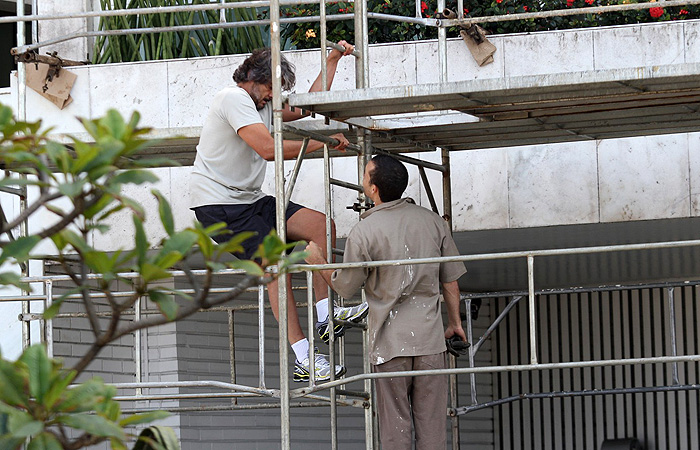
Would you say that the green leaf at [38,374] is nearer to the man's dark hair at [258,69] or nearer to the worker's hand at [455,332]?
the man's dark hair at [258,69]

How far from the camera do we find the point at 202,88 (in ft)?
26.5

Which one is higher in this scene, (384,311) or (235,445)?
(384,311)

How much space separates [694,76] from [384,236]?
158 centimetres

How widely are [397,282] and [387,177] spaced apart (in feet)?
1.68

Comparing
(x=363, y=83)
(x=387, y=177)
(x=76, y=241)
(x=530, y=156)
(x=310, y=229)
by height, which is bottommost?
(x=76, y=241)

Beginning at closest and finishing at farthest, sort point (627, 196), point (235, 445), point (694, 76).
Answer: point (694, 76) < point (627, 196) < point (235, 445)

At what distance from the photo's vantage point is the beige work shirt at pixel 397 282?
566 centimetres

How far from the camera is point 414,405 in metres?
5.80

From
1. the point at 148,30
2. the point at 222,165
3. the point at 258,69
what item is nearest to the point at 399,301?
the point at 222,165

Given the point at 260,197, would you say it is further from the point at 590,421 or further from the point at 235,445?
the point at 590,421

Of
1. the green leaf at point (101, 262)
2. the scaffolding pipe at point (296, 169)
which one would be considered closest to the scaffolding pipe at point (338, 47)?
the scaffolding pipe at point (296, 169)

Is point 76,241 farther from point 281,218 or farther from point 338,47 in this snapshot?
point 338,47

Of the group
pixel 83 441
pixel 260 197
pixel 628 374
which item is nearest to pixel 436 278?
pixel 260 197

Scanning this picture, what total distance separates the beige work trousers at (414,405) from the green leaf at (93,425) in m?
3.84
